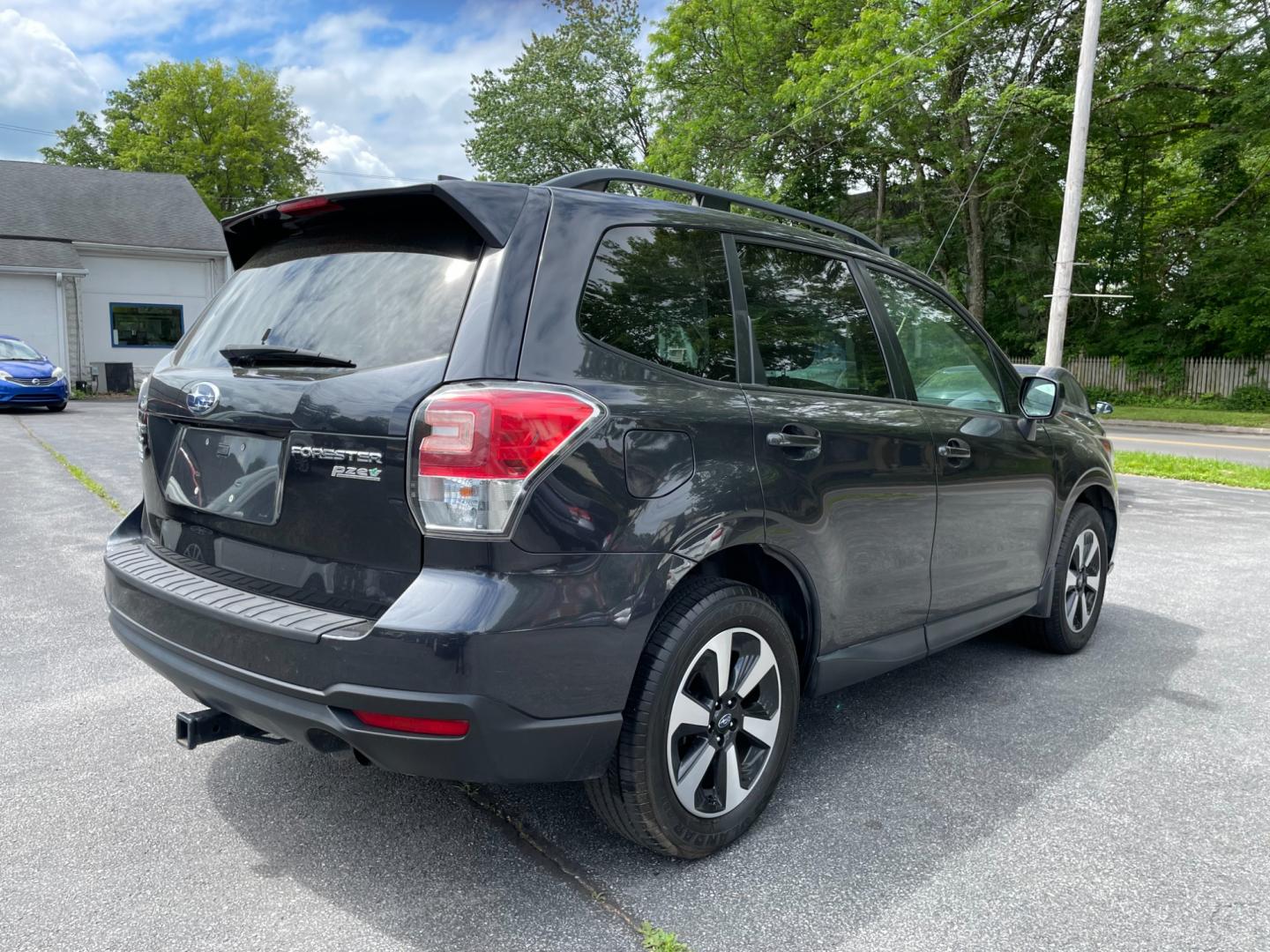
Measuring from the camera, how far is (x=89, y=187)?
A: 31172 mm

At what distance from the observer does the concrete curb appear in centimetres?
2000

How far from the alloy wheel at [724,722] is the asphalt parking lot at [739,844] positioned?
0.20 metres

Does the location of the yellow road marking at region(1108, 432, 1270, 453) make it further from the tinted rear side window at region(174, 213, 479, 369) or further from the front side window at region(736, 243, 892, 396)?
the tinted rear side window at region(174, 213, 479, 369)

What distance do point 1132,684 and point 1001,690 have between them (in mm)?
592

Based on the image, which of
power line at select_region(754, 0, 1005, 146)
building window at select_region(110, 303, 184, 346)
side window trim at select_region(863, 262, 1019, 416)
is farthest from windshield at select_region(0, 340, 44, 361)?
side window trim at select_region(863, 262, 1019, 416)

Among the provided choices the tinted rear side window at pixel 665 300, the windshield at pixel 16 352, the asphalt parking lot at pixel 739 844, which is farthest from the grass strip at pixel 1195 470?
the windshield at pixel 16 352

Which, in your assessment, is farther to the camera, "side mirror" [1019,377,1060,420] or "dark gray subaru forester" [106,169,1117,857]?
"side mirror" [1019,377,1060,420]

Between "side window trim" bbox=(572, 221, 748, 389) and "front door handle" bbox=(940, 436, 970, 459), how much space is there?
1.06 metres

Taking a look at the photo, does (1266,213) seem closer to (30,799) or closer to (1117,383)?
(1117,383)

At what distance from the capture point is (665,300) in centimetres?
260

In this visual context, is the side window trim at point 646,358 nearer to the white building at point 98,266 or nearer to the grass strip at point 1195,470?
the grass strip at point 1195,470

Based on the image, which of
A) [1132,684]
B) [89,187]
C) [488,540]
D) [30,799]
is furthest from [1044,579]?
[89,187]

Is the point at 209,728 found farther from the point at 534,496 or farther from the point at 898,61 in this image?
the point at 898,61

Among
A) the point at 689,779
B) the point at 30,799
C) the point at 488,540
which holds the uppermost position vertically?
the point at 488,540
